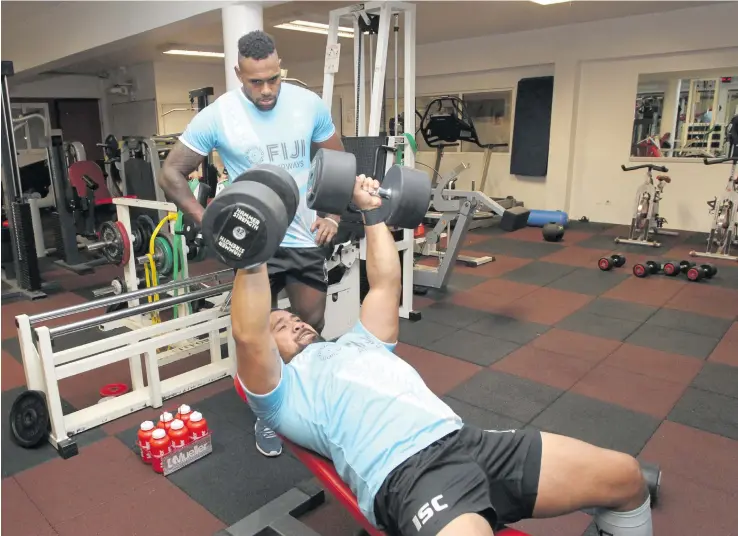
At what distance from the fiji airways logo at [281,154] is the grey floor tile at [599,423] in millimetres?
1413

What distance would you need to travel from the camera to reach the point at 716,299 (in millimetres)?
3949

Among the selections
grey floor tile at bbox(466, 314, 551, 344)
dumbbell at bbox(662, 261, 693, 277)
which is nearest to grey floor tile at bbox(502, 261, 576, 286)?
dumbbell at bbox(662, 261, 693, 277)

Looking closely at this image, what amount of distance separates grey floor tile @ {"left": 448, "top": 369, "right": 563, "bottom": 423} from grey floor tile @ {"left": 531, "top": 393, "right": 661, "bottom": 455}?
0.19 ft

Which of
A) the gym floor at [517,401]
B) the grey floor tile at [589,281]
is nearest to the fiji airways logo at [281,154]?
the gym floor at [517,401]

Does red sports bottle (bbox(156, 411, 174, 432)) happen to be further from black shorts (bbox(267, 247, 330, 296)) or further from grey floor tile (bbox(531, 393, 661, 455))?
grey floor tile (bbox(531, 393, 661, 455))

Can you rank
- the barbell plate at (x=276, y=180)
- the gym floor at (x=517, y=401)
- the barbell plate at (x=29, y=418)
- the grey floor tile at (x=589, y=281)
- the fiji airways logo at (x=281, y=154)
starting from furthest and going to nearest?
the grey floor tile at (x=589, y=281), the barbell plate at (x=29, y=418), the fiji airways logo at (x=281, y=154), the gym floor at (x=517, y=401), the barbell plate at (x=276, y=180)

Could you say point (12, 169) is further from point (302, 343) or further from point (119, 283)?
point (302, 343)

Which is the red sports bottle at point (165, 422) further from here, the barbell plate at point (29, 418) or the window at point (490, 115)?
the window at point (490, 115)

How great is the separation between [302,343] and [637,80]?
6161mm

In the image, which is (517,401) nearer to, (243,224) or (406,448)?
(406,448)

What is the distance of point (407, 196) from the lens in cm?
145

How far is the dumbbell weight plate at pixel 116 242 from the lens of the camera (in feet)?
9.73

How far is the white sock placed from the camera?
1.26 m

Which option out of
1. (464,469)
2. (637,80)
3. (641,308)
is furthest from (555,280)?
(464,469)
